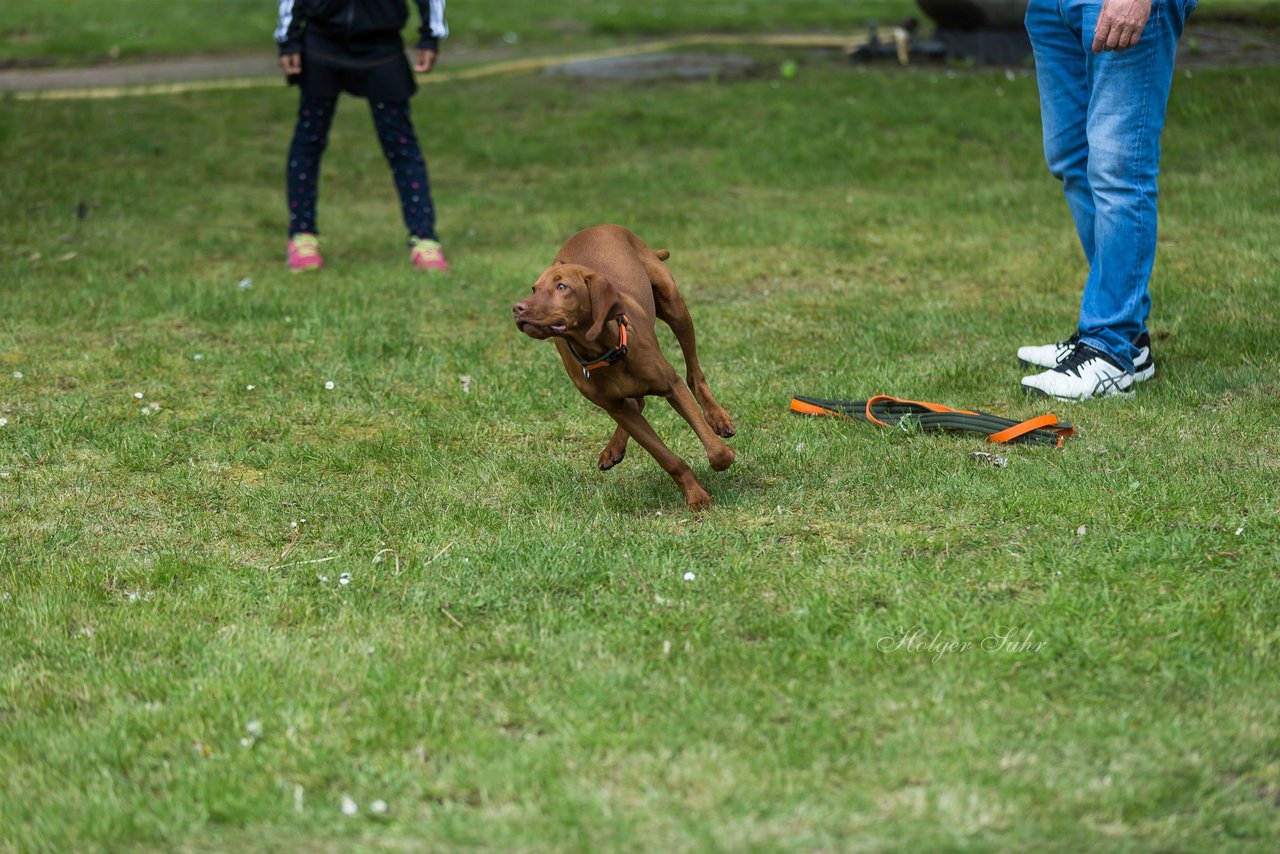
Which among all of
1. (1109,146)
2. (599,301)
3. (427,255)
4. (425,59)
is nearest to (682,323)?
(599,301)

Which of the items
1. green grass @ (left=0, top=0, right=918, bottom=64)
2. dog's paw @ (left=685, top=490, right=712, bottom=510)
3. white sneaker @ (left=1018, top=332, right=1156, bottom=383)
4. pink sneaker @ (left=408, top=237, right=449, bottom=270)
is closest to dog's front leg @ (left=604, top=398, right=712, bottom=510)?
dog's paw @ (left=685, top=490, right=712, bottom=510)

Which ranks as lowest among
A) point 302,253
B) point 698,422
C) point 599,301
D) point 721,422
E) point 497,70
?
point 302,253

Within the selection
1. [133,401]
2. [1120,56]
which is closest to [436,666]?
[133,401]

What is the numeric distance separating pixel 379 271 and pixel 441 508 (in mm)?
3652

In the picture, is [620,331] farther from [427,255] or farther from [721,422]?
[427,255]

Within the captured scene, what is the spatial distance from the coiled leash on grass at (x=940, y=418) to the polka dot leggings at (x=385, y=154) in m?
3.24

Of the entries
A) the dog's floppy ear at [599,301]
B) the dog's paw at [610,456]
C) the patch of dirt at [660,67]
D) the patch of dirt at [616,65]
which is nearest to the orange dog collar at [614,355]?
the dog's floppy ear at [599,301]

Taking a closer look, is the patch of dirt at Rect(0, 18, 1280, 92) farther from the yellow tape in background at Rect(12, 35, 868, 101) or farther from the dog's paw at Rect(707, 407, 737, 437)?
the dog's paw at Rect(707, 407, 737, 437)

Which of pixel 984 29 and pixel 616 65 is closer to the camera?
pixel 984 29

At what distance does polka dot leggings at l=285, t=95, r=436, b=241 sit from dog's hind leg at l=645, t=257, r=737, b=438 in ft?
11.2

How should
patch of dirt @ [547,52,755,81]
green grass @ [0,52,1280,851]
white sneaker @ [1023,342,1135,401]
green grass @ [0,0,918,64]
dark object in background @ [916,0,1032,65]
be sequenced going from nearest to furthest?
green grass @ [0,52,1280,851] < white sneaker @ [1023,342,1135,401] < dark object in background @ [916,0,1032,65] < patch of dirt @ [547,52,755,81] < green grass @ [0,0,918,64]

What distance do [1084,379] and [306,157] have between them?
449cm

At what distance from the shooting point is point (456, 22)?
57.6 ft

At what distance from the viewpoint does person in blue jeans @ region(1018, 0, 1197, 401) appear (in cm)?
528
